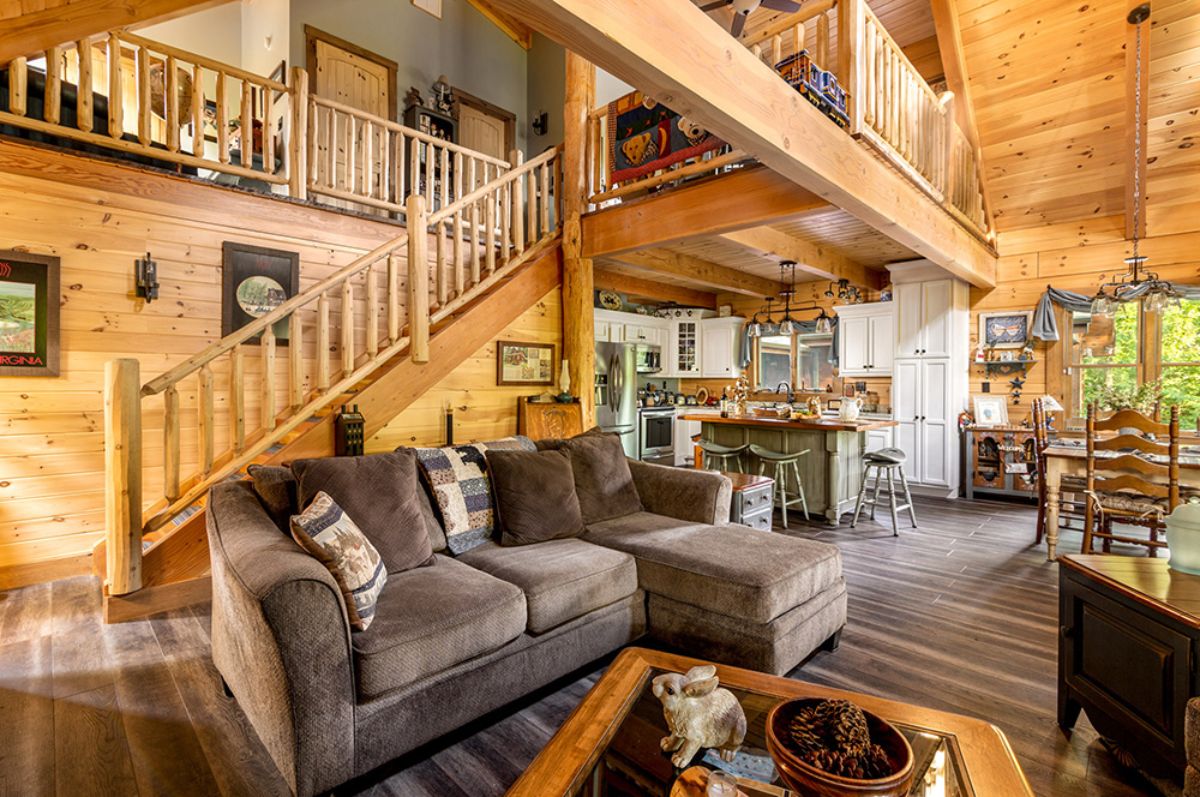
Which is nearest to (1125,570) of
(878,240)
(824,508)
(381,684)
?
(381,684)

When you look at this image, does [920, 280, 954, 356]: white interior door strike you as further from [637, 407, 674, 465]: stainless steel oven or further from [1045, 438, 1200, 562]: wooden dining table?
[637, 407, 674, 465]: stainless steel oven

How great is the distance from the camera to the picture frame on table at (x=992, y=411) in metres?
6.04

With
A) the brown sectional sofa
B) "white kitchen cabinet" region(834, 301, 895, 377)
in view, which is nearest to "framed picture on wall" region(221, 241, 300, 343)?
the brown sectional sofa

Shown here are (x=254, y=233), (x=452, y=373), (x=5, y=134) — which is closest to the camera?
(x=5, y=134)

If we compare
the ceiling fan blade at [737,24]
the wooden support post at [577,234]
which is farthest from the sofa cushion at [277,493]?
the wooden support post at [577,234]

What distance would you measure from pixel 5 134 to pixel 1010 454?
8410 mm

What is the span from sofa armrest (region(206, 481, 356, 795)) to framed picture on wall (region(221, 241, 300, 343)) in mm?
2900

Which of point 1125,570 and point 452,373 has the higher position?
point 452,373

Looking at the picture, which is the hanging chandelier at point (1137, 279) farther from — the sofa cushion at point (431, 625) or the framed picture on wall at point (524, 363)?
the sofa cushion at point (431, 625)

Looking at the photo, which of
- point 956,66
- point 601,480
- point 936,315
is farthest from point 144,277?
point 936,315

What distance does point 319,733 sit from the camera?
153 centimetres

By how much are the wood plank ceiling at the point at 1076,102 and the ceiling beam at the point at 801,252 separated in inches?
62.1

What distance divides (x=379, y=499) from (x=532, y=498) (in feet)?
2.33

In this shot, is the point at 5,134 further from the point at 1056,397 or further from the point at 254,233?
the point at 1056,397
